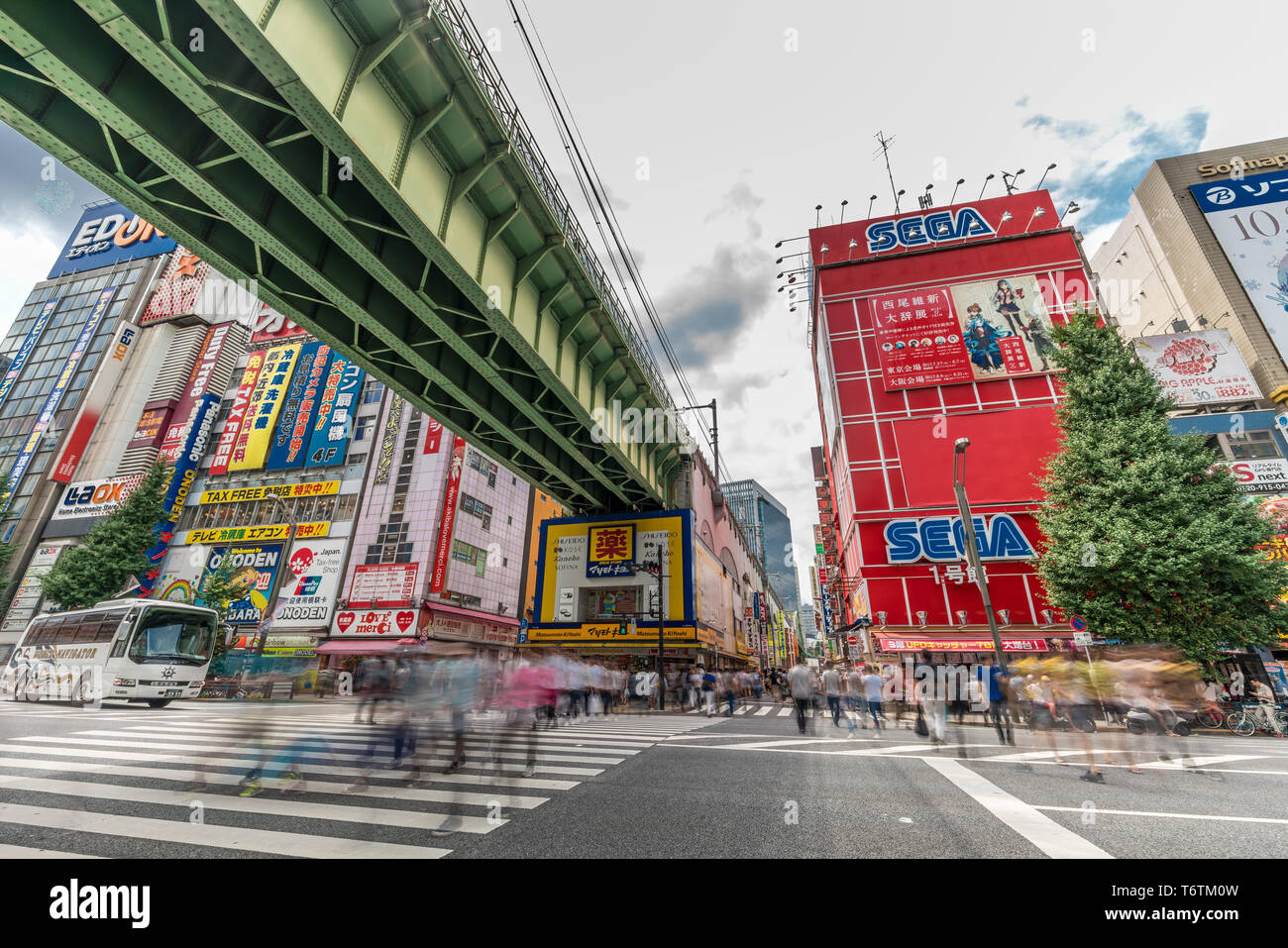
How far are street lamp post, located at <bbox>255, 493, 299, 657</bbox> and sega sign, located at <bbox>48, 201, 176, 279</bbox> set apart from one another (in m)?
36.0

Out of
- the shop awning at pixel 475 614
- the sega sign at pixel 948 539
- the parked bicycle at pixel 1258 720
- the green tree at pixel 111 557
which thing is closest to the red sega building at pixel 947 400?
the sega sign at pixel 948 539

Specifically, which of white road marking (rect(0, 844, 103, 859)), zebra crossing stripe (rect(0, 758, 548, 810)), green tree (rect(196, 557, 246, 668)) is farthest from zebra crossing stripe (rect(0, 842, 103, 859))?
green tree (rect(196, 557, 246, 668))

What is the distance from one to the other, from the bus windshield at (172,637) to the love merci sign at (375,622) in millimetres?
12241

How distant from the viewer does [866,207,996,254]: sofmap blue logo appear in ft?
105

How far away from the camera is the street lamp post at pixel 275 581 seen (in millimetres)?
28391

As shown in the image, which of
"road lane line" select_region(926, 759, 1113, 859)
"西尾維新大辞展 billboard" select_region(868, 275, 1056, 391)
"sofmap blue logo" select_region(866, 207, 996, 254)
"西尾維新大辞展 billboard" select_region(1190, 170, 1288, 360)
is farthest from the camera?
"西尾維新大辞展 billboard" select_region(1190, 170, 1288, 360)

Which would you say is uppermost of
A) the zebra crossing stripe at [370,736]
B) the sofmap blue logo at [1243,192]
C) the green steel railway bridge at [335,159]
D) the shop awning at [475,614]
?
the sofmap blue logo at [1243,192]

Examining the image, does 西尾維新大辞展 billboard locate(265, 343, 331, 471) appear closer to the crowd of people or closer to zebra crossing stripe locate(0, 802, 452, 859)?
the crowd of people

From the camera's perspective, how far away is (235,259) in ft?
30.8

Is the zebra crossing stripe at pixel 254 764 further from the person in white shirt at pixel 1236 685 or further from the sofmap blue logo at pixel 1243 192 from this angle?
the sofmap blue logo at pixel 1243 192

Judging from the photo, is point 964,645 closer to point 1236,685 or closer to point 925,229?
point 1236,685

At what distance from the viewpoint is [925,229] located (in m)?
32.8

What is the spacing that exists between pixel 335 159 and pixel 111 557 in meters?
39.3
